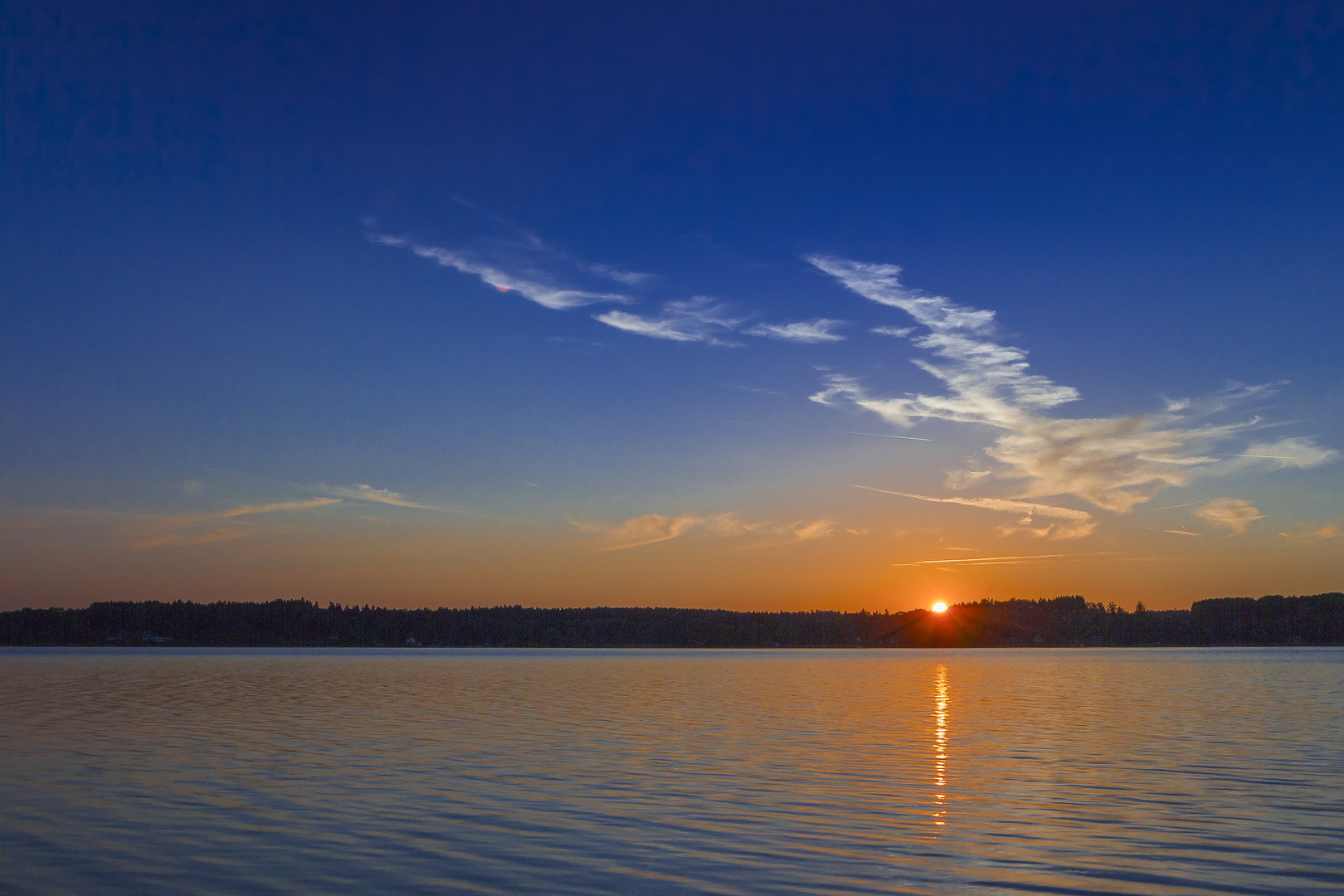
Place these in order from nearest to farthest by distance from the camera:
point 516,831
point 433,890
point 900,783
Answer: point 433,890, point 516,831, point 900,783

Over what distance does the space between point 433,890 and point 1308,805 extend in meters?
18.8

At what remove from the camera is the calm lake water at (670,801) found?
15977mm

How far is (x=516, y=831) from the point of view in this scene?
1952cm

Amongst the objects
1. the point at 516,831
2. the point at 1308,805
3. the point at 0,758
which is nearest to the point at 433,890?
the point at 516,831

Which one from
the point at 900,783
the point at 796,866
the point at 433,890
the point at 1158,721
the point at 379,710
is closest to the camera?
the point at 433,890

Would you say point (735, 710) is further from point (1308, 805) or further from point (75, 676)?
point (75, 676)

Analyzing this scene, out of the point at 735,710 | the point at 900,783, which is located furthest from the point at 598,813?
the point at 735,710

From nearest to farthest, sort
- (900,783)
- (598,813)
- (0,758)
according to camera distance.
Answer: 1. (598,813)
2. (900,783)
3. (0,758)

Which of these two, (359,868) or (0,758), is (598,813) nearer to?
(359,868)

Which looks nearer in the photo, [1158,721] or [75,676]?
[1158,721]

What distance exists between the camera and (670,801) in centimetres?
2302

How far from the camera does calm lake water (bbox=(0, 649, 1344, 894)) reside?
16.0 m

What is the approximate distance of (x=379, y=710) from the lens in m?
51.1

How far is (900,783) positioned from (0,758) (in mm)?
26362
